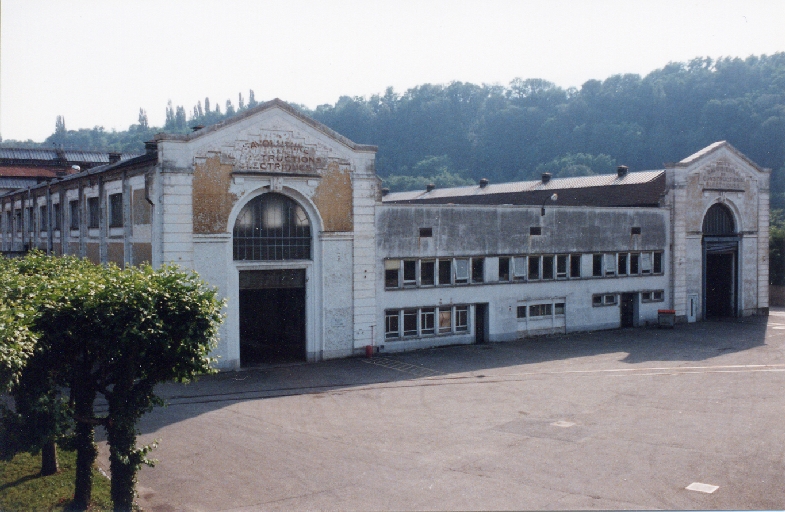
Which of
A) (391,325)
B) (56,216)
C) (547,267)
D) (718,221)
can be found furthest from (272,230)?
(718,221)

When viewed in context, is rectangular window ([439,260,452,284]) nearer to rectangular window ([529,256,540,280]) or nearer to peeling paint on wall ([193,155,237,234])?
rectangular window ([529,256,540,280])

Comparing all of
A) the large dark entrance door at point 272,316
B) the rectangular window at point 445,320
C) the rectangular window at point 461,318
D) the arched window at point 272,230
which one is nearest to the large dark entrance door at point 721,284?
the rectangular window at point 461,318

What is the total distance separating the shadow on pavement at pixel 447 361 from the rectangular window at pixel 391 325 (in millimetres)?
1126

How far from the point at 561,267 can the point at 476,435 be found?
20.8 metres

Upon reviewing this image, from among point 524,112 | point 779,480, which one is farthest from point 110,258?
point 524,112

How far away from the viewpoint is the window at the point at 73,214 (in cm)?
3753

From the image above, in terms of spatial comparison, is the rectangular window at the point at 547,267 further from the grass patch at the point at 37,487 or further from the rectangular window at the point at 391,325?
the grass patch at the point at 37,487

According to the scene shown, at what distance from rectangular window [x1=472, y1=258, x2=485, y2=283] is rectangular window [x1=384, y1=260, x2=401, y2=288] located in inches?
175

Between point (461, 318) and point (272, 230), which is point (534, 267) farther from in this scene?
point (272, 230)

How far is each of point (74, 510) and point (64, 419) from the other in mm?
1872

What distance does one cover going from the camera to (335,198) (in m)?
31.2

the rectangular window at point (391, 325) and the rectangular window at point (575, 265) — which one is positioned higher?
the rectangular window at point (575, 265)

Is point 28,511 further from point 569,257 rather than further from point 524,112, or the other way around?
point 524,112

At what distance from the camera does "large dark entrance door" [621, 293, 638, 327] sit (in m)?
41.8
